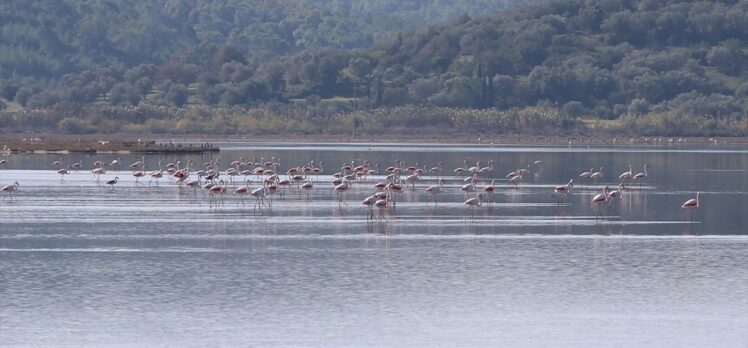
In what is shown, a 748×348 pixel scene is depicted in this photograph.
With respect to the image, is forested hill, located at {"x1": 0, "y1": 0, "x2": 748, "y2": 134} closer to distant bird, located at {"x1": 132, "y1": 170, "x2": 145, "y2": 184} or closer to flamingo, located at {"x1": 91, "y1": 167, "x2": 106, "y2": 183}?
flamingo, located at {"x1": 91, "y1": 167, "x2": 106, "y2": 183}

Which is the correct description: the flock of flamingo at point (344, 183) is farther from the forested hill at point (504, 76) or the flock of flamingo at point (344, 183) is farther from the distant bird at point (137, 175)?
the forested hill at point (504, 76)

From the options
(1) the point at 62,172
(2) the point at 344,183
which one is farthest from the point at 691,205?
(1) the point at 62,172

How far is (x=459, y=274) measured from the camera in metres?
28.6

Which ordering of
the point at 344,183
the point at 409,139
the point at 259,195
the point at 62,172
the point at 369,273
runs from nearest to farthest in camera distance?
the point at 369,273, the point at 259,195, the point at 344,183, the point at 62,172, the point at 409,139

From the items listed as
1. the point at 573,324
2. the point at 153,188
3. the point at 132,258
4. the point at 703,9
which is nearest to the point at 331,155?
the point at 153,188

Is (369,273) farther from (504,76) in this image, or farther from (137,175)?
(504,76)

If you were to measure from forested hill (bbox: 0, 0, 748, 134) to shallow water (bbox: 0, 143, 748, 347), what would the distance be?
108 metres

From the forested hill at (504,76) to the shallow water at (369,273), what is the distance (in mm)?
107948

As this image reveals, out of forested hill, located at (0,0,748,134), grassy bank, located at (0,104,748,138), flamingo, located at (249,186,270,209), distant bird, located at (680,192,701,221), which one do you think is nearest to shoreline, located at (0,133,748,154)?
grassy bank, located at (0,104,748,138)

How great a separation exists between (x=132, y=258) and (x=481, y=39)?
160 meters

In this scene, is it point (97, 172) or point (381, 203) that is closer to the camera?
point (381, 203)

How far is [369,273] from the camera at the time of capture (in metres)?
28.7

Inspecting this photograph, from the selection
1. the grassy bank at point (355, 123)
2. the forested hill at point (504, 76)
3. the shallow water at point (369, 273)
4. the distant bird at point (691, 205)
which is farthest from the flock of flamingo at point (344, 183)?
the forested hill at point (504, 76)

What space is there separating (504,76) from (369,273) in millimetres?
145886
